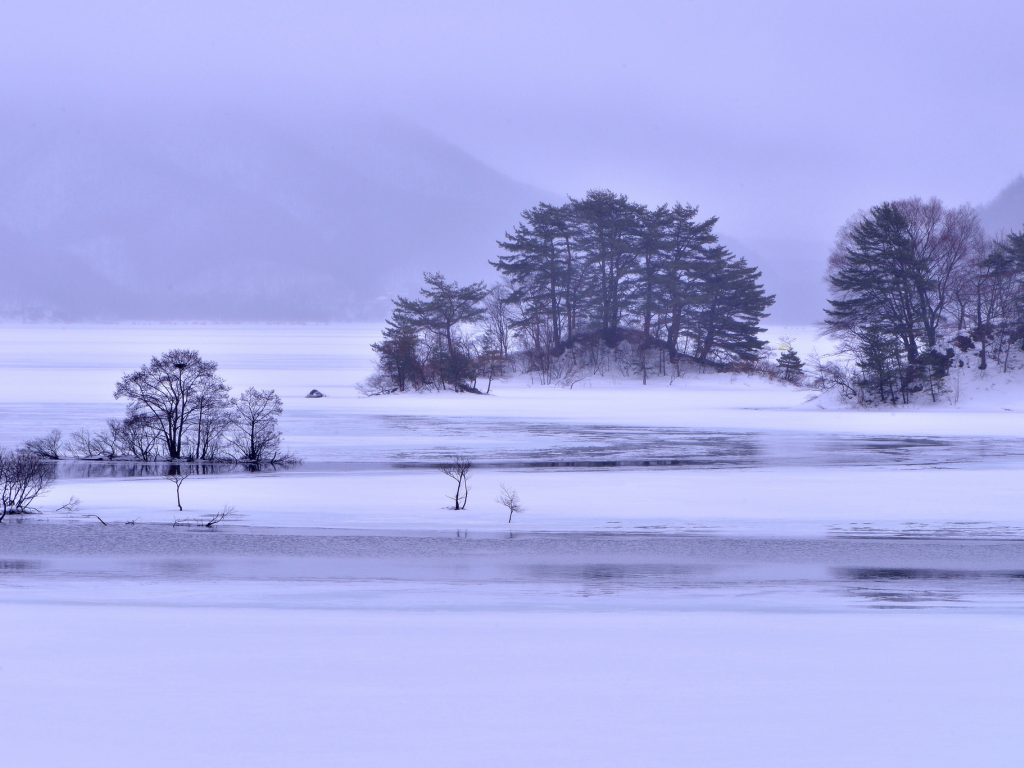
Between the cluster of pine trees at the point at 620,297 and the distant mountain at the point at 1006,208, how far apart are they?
369 feet

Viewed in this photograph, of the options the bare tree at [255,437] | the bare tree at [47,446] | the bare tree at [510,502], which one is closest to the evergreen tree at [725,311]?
the bare tree at [255,437]

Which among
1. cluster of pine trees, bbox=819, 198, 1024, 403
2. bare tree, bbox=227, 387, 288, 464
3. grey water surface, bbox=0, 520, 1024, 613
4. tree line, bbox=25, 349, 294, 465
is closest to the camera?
grey water surface, bbox=0, 520, 1024, 613

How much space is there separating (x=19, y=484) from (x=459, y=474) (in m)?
9.27

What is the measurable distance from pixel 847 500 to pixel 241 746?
16932 millimetres

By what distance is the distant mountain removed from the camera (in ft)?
559

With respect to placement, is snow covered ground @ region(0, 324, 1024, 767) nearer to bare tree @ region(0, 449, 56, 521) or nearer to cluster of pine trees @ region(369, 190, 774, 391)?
bare tree @ region(0, 449, 56, 521)

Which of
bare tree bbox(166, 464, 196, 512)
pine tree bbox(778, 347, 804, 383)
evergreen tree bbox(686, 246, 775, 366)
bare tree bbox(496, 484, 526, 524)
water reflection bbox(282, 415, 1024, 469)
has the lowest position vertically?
bare tree bbox(496, 484, 526, 524)

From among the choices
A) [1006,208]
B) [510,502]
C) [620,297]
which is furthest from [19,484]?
[1006,208]

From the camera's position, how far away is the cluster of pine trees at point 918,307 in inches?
2032

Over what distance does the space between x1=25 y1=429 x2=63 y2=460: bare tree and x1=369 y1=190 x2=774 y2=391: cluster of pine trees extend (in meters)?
39.9

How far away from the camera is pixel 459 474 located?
80.2 ft

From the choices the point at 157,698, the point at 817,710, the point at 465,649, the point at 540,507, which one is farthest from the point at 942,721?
the point at 540,507

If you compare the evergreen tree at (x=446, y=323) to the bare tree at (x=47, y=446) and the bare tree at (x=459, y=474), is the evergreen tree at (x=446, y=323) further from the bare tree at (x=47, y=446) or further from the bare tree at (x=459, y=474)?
the bare tree at (x=459, y=474)

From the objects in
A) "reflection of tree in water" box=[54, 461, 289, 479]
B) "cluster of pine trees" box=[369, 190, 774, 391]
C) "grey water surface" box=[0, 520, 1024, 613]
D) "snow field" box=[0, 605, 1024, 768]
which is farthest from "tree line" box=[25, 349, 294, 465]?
"cluster of pine trees" box=[369, 190, 774, 391]
